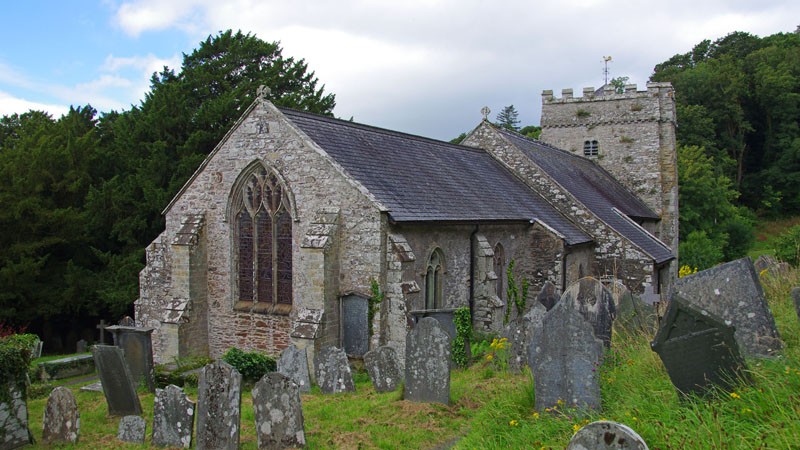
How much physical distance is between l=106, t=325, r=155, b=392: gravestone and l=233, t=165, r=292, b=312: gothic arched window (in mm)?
3430

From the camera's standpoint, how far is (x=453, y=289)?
16703mm

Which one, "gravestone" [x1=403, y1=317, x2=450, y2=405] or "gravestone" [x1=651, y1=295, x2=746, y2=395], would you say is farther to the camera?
"gravestone" [x1=403, y1=317, x2=450, y2=405]

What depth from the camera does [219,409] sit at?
26.6 feet

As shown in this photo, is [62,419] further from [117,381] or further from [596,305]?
[596,305]

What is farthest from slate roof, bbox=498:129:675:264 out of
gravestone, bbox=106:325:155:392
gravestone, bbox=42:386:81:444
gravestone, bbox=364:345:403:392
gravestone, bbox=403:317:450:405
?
gravestone, bbox=42:386:81:444

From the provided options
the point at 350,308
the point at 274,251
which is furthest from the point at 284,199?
the point at 350,308

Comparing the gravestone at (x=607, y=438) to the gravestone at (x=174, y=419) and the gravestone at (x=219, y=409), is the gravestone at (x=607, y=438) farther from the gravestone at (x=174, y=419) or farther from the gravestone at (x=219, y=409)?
the gravestone at (x=174, y=419)

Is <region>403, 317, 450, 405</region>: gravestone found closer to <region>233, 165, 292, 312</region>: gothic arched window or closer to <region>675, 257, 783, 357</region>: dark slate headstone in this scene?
<region>675, 257, 783, 357</region>: dark slate headstone

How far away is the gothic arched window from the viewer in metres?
15.5

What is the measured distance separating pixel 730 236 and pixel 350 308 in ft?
122

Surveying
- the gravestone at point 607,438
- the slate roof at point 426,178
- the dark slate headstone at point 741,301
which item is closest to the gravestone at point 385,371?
the slate roof at point 426,178

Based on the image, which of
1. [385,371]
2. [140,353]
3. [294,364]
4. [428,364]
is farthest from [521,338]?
[140,353]

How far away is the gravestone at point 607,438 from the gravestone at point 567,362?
2239 mm

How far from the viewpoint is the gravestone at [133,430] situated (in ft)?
29.4
